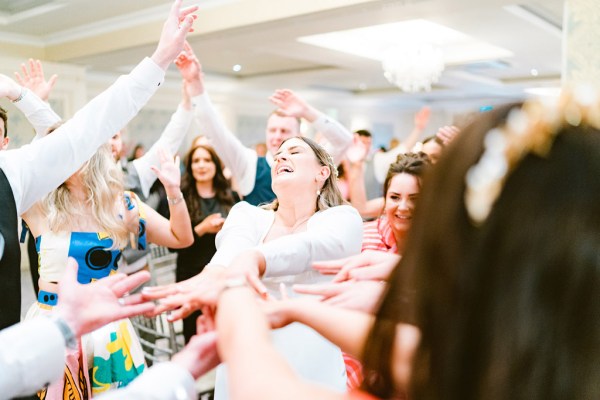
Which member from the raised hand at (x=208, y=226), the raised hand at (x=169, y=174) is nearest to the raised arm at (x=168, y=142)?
the raised hand at (x=208, y=226)

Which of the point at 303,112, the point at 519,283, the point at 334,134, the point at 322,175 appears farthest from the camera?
the point at 334,134

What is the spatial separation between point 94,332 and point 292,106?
55.2 inches

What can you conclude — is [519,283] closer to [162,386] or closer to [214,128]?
[162,386]

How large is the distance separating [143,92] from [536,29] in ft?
17.1

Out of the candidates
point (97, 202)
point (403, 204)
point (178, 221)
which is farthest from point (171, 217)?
point (403, 204)

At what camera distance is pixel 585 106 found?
61cm

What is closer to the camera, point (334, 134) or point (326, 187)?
point (326, 187)

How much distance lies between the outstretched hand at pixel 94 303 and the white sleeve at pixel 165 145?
195 cm

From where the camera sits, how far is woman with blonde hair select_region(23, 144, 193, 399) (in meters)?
1.75

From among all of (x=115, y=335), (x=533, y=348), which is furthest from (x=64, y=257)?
(x=533, y=348)

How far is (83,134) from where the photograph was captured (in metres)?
1.42

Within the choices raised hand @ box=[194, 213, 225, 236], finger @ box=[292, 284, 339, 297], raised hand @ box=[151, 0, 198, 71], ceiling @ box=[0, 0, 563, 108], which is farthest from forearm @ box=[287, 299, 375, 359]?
ceiling @ box=[0, 0, 563, 108]

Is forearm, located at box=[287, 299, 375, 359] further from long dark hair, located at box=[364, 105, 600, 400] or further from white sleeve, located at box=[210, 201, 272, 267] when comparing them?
white sleeve, located at box=[210, 201, 272, 267]

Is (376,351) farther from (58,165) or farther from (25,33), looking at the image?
(25,33)
